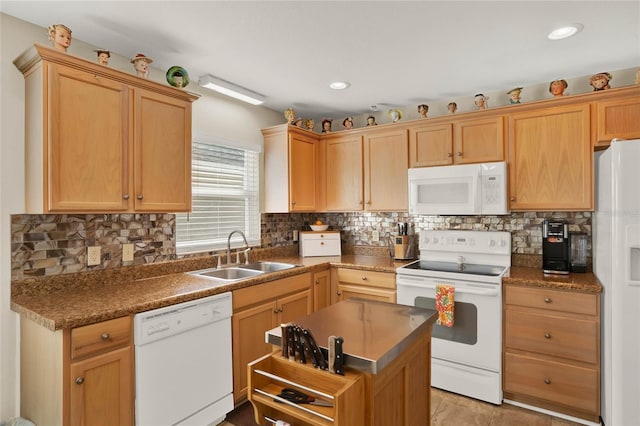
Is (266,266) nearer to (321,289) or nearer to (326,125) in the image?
(321,289)

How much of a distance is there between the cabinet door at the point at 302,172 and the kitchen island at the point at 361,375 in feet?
6.50

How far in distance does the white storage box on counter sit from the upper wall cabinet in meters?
1.59

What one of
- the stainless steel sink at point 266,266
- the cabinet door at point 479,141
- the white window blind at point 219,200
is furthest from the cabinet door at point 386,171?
the white window blind at point 219,200

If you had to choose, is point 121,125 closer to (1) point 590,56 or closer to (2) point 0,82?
(2) point 0,82

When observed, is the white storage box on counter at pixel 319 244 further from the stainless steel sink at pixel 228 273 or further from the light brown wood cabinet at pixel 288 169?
the stainless steel sink at pixel 228 273

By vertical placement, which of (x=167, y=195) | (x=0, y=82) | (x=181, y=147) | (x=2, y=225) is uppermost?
(x=0, y=82)

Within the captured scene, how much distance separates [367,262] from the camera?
11.1 ft

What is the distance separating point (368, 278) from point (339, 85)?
5.64ft

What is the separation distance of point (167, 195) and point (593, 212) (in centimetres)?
314

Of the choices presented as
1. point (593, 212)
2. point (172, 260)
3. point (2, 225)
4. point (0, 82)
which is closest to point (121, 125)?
point (0, 82)

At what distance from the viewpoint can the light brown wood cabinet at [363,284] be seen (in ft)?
10.0

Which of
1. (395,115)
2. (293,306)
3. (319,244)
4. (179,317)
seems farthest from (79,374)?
(395,115)

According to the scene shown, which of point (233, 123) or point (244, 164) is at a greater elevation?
point (233, 123)

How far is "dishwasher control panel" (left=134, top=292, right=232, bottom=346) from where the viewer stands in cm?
183
